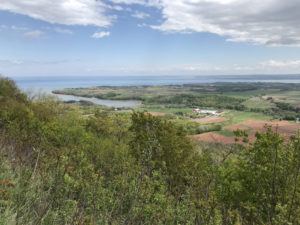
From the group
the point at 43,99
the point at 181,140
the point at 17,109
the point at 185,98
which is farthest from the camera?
the point at 185,98

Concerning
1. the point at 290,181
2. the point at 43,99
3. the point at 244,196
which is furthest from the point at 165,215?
the point at 43,99

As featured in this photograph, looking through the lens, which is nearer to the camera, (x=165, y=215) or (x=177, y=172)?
(x=165, y=215)

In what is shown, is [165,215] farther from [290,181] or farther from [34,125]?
[34,125]

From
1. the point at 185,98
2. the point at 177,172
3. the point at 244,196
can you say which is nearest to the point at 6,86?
the point at 177,172

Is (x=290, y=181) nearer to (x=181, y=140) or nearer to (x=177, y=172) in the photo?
(x=177, y=172)

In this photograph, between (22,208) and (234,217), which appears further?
(234,217)

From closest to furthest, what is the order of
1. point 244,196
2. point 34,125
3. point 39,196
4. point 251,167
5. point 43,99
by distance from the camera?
point 39,196 → point 251,167 → point 244,196 → point 34,125 → point 43,99

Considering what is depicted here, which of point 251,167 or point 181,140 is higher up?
point 251,167

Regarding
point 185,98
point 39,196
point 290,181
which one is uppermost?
point 39,196

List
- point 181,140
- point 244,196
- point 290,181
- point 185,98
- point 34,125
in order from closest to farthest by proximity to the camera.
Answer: point 290,181 → point 244,196 → point 181,140 → point 34,125 → point 185,98
